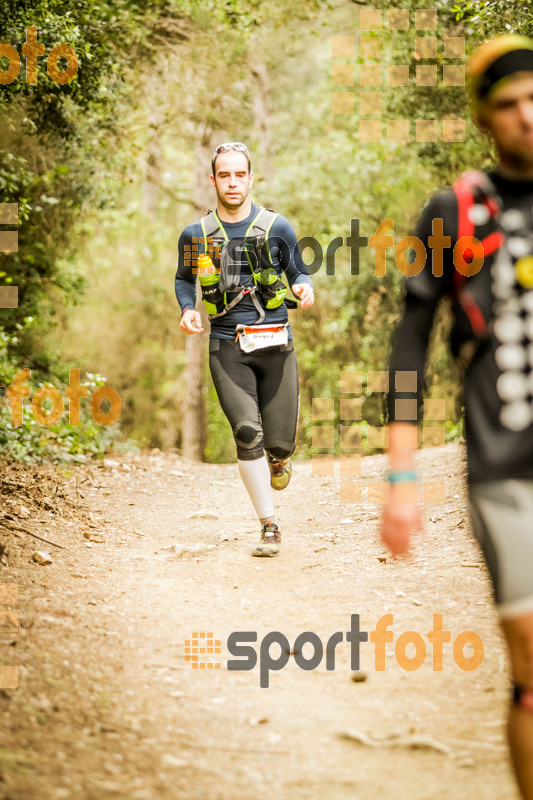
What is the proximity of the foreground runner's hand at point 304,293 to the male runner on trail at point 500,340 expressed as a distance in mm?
3089

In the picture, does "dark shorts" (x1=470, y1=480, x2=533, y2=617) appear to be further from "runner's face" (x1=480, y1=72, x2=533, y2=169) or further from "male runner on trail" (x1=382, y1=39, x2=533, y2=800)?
"runner's face" (x1=480, y1=72, x2=533, y2=169)

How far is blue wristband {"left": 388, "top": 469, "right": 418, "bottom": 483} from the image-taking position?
7.59 ft

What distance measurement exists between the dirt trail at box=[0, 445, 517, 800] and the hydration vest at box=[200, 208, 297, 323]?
176 cm

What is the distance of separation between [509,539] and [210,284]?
368cm

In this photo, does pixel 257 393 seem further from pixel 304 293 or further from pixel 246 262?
pixel 246 262

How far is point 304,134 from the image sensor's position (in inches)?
974

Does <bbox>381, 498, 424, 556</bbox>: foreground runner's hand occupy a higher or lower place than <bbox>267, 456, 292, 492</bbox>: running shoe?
lower

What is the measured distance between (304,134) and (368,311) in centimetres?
877

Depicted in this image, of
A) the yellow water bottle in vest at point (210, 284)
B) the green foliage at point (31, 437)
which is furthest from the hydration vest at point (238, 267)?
the green foliage at point (31, 437)

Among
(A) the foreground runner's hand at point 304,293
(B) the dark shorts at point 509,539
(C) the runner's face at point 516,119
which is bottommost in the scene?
(B) the dark shorts at point 509,539

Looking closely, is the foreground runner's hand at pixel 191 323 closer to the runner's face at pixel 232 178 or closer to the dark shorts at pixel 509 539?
the runner's face at pixel 232 178

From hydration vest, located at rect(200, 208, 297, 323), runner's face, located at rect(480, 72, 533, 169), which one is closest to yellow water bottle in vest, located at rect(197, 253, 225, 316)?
hydration vest, located at rect(200, 208, 297, 323)

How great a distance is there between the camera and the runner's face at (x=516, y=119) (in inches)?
85.2

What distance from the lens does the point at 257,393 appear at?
5.76 m
